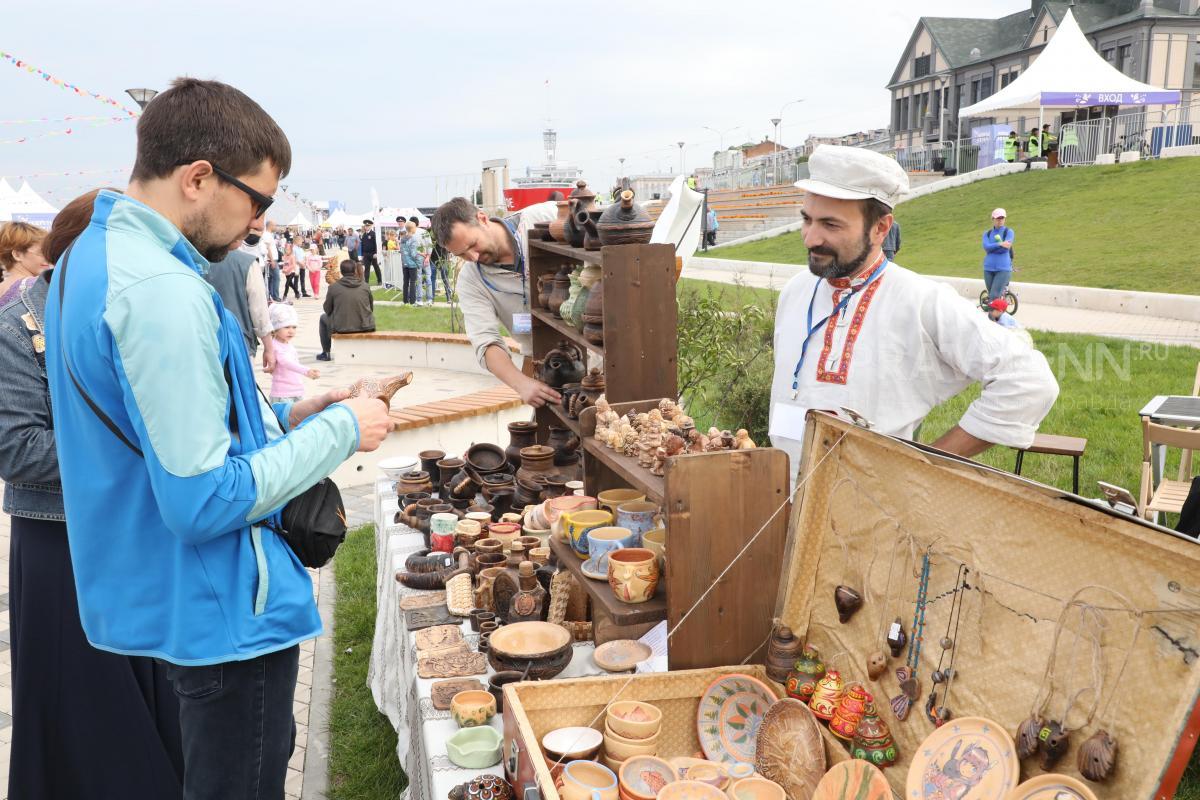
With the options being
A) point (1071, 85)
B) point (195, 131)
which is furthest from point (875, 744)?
point (1071, 85)

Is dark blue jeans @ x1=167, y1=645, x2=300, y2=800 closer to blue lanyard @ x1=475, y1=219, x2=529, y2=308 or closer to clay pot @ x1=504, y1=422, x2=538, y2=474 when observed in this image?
clay pot @ x1=504, y1=422, x2=538, y2=474

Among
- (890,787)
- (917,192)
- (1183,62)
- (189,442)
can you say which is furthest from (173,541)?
(1183,62)

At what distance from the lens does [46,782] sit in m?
2.39

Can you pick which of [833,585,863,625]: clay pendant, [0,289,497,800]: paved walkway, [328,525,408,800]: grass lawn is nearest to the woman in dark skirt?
[0,289,497,800]: paved walkway

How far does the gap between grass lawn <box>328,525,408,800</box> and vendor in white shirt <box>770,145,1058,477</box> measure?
1.94 metres

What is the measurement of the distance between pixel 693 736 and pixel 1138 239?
16930 millimetres

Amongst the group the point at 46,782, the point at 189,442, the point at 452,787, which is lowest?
the point at 46,782

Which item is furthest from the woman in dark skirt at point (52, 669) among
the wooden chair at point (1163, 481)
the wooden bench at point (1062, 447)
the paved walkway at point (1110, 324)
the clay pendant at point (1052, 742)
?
the paved walkway at point (1110, 324)

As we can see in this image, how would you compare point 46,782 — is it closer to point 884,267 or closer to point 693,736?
point 693,736

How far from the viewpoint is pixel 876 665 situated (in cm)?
175

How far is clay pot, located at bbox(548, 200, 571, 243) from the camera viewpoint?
142 inches

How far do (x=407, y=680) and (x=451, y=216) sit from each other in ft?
6.69

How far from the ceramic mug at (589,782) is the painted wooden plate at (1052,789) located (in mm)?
727

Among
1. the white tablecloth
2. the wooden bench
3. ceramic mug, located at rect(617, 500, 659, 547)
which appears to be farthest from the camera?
the wooden bench
